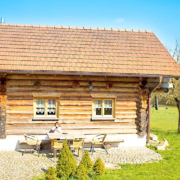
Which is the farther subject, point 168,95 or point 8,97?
point 168,95

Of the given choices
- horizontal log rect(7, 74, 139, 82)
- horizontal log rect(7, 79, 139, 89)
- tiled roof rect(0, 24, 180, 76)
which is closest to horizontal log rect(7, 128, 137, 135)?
horizontal log rect(7, 79, 139, 89)

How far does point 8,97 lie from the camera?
1105cm

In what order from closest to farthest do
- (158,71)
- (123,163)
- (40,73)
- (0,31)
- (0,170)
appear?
(0,170)
(123,163)
(40,73)
(158,71)
(0,31)

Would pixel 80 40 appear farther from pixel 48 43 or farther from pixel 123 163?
pixel 123 163

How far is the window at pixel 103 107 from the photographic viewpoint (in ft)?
38.7

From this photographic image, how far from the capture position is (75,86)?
11.4 m

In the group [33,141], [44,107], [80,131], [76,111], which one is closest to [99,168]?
[80,131]

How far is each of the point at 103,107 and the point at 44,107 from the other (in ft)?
8.47

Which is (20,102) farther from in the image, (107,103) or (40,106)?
(107,103)

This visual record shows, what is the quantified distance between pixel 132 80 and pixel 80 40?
3318 mm

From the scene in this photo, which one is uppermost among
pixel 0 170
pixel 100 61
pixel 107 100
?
pixel 100 61

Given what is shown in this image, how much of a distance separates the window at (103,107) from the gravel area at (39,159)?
1.54 metres

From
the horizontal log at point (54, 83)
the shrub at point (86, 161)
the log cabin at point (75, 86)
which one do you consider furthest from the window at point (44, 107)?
the shrub at point (86, 161)

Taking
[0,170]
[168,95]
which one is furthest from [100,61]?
[168,95]
